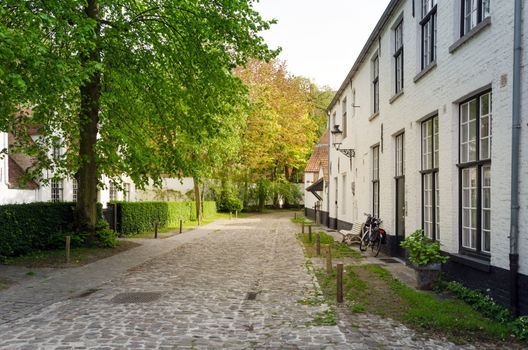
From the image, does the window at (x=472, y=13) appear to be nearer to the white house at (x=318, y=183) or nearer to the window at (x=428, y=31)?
the window at (x=428, y=31)

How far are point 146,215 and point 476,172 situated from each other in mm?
18022

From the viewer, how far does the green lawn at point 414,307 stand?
628cm

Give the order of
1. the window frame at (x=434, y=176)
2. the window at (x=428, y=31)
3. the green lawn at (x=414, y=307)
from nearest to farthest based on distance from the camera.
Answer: the green lawn at (x=414, y=307)
the window frame at (x=434, y=176)
the window at (x=428, y=31)

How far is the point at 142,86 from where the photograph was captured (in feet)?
47.1

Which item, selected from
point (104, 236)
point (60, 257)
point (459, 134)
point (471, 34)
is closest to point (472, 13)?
point (471, 34)

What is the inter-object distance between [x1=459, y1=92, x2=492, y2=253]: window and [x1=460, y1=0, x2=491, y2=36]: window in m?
1.26

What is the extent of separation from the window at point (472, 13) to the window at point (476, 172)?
126 cm

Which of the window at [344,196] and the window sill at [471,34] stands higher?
the window sill at [471,34]

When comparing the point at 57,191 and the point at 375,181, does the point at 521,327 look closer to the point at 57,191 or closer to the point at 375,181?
the point at 375,181

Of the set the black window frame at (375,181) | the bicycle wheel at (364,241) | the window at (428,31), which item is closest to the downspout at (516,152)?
the window at (428,31)

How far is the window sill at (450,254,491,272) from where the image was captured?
753 centimetres

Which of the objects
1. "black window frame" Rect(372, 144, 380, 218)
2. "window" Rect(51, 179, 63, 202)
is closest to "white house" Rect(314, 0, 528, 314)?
"black window frame" Rect(372, 144, 380, 218)

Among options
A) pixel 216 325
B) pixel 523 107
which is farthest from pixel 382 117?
pixel 216 325

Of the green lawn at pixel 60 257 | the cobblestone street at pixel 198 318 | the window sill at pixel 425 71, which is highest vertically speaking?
the window sill at pixel 425 71
